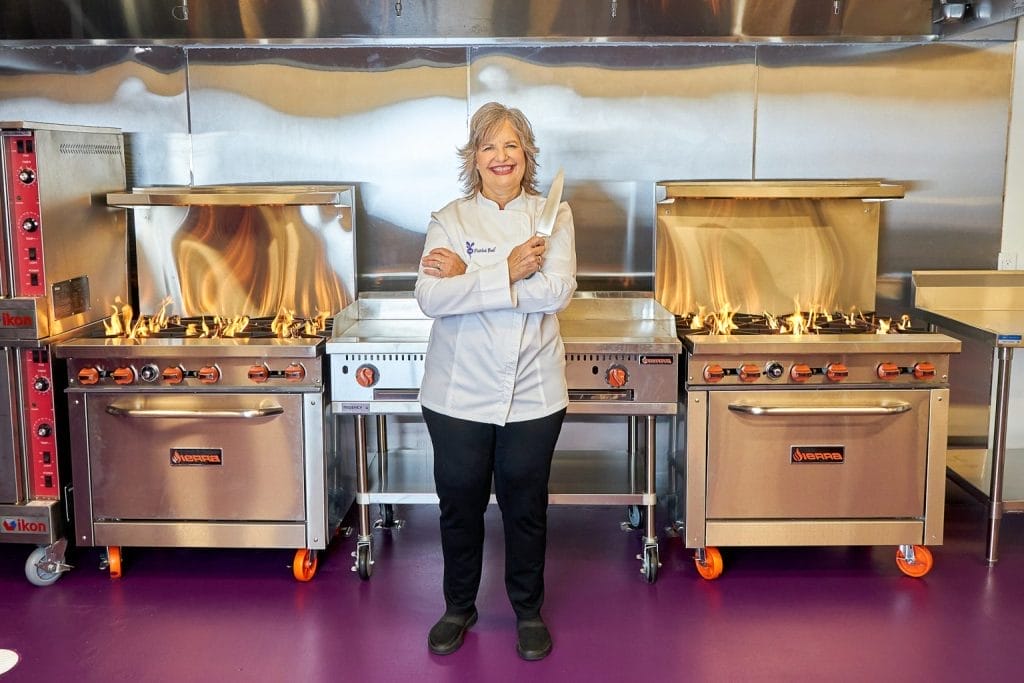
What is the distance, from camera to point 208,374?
248 centimetres

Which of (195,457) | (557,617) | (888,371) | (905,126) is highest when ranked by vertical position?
(905,126)

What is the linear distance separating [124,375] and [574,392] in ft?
3.78

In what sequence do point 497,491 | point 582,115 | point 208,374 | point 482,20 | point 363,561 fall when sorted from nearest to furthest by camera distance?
point 497,491, point 208,374, point 363,561, point 482,20, point 582,115

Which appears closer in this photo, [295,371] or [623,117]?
[295,371]

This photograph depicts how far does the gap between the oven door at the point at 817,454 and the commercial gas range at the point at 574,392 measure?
167mm

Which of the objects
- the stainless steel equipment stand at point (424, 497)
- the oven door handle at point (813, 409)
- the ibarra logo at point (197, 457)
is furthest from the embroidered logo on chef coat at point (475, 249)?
the ibarra logo at point (197, 457)

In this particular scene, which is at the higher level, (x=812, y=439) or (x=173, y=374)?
(x=173, y=374)

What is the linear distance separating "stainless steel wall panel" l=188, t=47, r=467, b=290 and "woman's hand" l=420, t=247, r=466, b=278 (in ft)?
3.62

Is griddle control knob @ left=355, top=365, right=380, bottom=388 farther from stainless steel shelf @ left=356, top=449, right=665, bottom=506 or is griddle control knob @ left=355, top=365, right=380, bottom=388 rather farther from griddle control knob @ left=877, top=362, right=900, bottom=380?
griddle control knob @ left=877, top=362, right=900, bottom=380

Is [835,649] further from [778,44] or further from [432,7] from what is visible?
[432,7]

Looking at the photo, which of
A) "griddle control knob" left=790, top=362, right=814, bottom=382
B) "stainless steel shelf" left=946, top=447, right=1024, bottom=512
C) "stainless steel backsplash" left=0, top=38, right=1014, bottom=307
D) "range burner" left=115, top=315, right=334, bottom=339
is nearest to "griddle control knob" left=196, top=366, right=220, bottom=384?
"range burner" left=115, top=315, right=334, bottom=339

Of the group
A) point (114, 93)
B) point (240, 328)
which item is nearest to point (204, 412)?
point (240, 328)

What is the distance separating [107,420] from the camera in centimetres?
252

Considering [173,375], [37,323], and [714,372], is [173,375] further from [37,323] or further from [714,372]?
[714,372]
